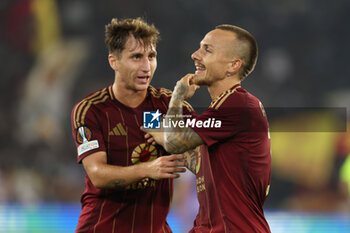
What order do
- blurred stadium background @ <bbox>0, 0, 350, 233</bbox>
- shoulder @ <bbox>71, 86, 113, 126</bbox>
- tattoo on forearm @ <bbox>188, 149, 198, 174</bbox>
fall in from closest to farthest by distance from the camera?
shoulder @ <bbox>71, 86, 113, 126</bbox>, tattoo on forearm @ <bbox>188, 149, 198, 174</bbox>, blurred stadium background @ <bbox>0, 0, 350, 233</bbox>

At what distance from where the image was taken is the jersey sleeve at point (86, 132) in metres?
3.14

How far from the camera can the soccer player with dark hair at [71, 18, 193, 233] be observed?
3.15 meters

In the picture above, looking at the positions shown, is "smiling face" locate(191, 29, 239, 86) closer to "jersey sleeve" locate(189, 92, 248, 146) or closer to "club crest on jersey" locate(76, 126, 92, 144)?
"jersey sleeve" locate(189, 92, 248, 146)

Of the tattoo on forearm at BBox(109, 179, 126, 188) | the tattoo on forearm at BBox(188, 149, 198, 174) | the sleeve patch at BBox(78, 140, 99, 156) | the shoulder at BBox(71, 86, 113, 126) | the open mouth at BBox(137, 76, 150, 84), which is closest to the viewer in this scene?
the tattoo on forearm at BBox(109, 179, 126, 188)

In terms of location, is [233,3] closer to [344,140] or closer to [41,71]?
[344,140]

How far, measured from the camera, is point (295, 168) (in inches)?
342

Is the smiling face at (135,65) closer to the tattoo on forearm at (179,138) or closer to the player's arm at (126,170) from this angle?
the tattoo on forearm at (179,138)

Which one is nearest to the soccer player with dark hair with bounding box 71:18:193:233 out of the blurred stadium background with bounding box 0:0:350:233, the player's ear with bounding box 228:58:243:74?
the player's ear with bounding box 228:58:243:74

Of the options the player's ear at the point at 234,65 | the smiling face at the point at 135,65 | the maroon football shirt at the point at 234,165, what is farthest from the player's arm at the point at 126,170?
the player's ear at the point at 234,65

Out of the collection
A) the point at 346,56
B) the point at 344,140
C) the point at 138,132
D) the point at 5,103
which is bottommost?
the point at 138,132

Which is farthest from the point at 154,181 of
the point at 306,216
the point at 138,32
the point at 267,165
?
the point at 306,216

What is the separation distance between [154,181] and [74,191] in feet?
18.4

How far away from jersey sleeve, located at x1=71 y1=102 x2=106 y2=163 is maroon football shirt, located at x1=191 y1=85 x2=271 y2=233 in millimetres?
642

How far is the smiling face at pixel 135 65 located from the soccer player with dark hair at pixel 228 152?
0.93ft
